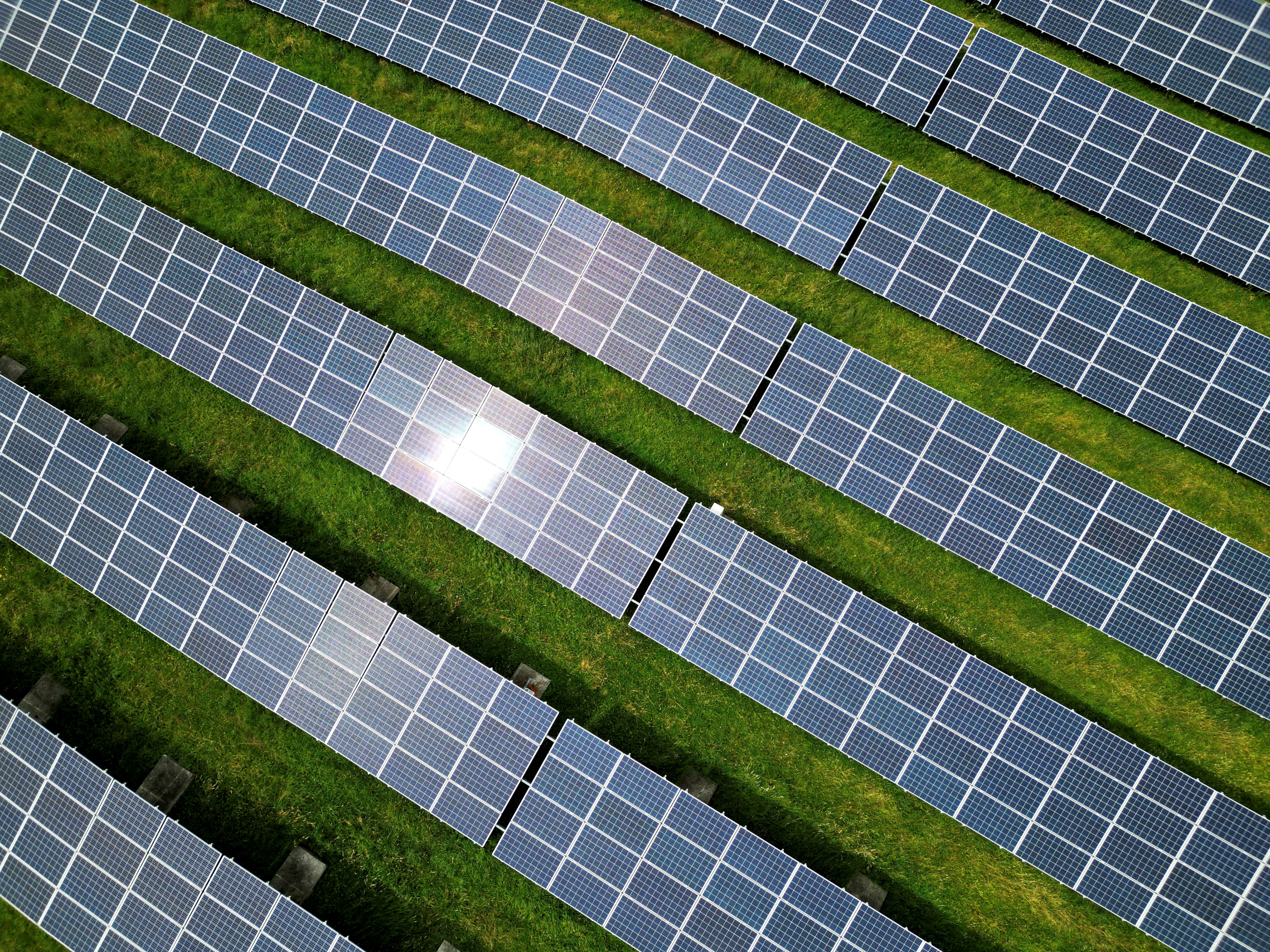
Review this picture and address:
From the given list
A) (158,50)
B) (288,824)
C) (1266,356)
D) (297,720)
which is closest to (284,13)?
(158,50)

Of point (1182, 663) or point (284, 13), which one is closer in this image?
point (1182, 663)

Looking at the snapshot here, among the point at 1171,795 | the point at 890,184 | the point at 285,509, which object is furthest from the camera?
the point at 285,509

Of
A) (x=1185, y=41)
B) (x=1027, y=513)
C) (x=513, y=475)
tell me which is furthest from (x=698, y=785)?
(x=1185, y=41)

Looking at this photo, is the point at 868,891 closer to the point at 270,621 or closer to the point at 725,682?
the point at 725,682

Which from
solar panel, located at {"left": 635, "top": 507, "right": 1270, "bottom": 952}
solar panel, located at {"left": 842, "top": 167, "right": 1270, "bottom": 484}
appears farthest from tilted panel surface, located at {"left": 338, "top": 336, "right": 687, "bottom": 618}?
solar panel, located at {"left": 842, "top": 167, "right": 1270, "bottom": 484}

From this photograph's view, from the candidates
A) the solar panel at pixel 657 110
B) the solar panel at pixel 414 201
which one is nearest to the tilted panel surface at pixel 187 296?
the solar panel at pixel 414 201

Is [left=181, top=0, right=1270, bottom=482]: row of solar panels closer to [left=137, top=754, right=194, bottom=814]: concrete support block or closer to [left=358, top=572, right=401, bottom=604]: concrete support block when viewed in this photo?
[left=358, top=572, right=401, bottom=604]: concrete support block

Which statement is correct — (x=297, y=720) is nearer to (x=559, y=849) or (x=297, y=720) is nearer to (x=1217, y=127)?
(x=559, y=849)
